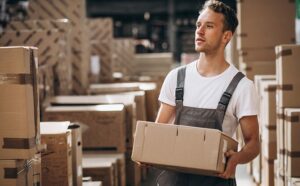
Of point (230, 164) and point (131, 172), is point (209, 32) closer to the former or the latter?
point (230, 164)

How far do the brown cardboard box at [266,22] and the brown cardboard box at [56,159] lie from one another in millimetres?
3409

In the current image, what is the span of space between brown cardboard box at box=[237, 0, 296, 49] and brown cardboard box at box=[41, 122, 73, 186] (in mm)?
3409

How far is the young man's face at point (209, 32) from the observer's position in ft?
9.75

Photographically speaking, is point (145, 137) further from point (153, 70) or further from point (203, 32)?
point (153, 70)

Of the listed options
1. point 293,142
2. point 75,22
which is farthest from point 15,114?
point 75,22

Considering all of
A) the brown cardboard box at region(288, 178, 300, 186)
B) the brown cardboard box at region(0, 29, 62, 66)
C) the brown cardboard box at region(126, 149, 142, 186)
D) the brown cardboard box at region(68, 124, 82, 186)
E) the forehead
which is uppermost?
the brown cardboard box at region(0, 29, 62, 66)

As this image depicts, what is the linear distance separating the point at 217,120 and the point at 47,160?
1.53m

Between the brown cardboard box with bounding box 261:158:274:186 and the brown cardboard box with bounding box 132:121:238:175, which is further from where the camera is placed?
the brown cardboard box with bounding box 261:158:274:186

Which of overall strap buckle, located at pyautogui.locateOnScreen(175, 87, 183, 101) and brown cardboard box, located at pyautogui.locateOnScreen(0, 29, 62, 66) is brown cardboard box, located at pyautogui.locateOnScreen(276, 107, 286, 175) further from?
brown cardboard box, located at pyautogui.locateOnScreen(0, 29, 62, 66)

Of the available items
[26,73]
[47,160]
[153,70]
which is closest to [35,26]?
[47,160]

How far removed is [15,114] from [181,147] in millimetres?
965

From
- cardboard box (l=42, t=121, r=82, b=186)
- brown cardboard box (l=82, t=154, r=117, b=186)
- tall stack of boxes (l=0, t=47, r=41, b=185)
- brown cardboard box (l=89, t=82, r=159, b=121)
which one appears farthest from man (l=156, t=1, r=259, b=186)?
brown cardboard box (l=89, t=82, r=159, b=121)

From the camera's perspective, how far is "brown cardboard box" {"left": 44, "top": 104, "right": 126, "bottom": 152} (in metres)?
5.46

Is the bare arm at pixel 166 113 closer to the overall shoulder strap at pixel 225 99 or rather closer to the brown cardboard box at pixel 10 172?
the overall shoulder strap at pixel 225 99
